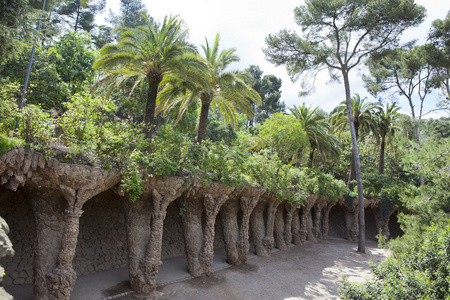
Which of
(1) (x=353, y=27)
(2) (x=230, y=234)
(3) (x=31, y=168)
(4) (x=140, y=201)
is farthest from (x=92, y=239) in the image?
(1) (x=353, y=27)

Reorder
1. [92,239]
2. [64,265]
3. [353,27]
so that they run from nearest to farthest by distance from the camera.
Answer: [64,265]
[92,239]
[353,27]

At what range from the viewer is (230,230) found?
1582cm

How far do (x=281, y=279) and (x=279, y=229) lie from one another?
22.3 feet

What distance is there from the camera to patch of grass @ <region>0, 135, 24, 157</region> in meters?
7.40

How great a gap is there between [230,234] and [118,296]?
6.68 m

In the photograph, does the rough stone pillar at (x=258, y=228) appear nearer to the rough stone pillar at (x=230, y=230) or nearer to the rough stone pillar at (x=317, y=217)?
the rough stone pillar at (x=230, y=230)

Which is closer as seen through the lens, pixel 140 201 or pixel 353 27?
pixel 140 201

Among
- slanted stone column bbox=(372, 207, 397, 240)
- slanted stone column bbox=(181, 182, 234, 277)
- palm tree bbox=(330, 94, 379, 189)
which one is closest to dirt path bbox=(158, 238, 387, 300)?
slanted stone column bbox=(181, 182, 234, 277)

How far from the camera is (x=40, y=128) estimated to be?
8.34m

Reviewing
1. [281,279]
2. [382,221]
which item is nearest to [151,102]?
[281,279]

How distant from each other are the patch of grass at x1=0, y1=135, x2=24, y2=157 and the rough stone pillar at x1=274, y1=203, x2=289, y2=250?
16.4 meters

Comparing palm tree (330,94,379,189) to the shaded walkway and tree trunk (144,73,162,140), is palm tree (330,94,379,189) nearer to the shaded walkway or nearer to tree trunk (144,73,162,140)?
Result: the shaded walkway

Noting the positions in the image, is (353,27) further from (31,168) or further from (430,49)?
(31,168)

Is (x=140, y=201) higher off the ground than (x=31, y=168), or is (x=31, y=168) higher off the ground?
(x=31, y=168)
